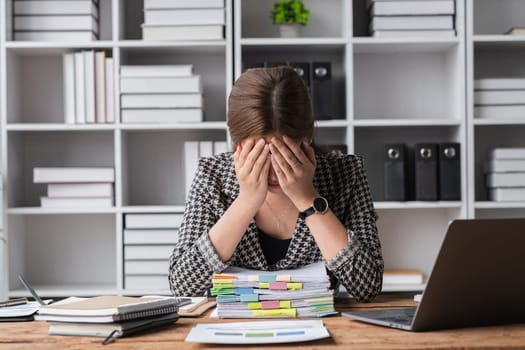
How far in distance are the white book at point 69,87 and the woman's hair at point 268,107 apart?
1.54 m

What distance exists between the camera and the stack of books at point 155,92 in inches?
118

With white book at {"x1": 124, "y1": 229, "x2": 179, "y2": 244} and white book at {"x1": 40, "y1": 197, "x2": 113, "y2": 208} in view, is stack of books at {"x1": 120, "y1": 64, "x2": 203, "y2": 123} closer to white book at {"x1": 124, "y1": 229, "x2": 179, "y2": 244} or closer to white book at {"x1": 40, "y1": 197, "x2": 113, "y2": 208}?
white book at {"x1": 40, "y1": 197, "x2": 113, "y2": 208}

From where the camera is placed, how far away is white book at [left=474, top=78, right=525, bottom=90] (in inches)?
119

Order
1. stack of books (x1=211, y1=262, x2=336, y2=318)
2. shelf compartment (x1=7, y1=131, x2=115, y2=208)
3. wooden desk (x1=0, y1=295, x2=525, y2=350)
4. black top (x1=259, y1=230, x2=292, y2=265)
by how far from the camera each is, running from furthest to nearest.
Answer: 1. shelf compartment (x1=7, y1=131, x2=115, y2=208)
2. black top (x1=259, y1=230, x2=292, y2=265)
3. stack of books (x1=211, y1=262, x2=336, y2=318)
4. wooden desk (x1=0, y1=295, x2=525, y2=350)

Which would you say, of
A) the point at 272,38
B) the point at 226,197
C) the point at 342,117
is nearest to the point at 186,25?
the point at 272,38

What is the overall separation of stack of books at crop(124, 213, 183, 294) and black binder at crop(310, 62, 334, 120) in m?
0.74

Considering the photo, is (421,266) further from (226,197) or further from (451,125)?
(226,197)

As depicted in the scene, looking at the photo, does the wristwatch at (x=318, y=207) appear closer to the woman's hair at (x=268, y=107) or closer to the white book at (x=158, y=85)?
the woman's hair at (x=268, y=107)

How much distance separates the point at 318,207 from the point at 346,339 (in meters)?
0.58

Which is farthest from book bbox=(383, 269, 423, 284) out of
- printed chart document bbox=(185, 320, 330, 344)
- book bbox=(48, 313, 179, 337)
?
book bbox=(48, 313, 179, 337)

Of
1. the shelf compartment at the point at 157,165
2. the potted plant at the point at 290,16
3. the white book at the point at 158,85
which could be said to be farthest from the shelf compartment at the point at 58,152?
the potted plant at the point at 290,16

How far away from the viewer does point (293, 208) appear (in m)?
1.83

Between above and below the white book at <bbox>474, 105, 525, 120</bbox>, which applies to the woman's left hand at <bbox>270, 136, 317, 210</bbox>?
below

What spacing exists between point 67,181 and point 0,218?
315 mm
